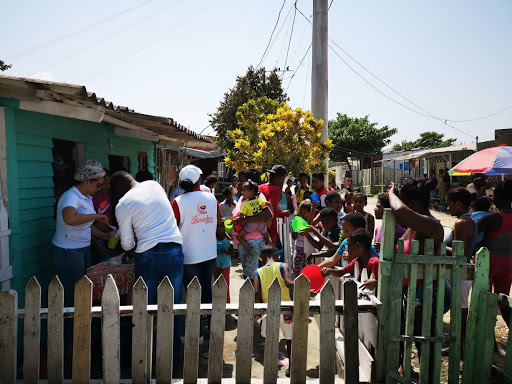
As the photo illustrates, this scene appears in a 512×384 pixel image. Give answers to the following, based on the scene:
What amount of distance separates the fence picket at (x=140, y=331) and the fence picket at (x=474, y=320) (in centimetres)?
238

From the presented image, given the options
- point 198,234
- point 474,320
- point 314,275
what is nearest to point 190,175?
point 198,234

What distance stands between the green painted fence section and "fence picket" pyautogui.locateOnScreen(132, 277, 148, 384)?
66.7 inches

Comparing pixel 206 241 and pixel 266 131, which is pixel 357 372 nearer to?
pixel 206 241

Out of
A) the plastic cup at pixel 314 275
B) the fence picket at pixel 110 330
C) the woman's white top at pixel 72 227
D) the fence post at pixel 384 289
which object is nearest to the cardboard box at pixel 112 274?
the woman's white top at pixel 72 227

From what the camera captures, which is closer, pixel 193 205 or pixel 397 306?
pixel 397 306

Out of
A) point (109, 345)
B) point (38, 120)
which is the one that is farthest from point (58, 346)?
point (38, 120)

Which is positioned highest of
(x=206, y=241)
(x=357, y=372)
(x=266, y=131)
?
(x=266, y=131)

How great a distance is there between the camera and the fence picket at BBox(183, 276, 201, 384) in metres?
2.74

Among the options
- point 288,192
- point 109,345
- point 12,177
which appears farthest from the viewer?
point 288,192

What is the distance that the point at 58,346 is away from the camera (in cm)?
278

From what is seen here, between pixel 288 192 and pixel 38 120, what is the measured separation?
15.2ft

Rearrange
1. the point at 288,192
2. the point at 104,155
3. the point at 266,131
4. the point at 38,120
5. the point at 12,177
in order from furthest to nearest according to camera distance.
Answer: the point at 266,131, the point at 288,192, the point at 104,155, the point at 38,120, the point at 12,177

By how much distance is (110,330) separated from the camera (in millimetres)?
2738

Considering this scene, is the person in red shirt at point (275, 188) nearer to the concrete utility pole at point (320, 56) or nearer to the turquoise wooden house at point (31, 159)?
the turquoise wooden house at point (31, 159)
